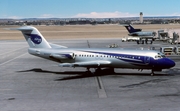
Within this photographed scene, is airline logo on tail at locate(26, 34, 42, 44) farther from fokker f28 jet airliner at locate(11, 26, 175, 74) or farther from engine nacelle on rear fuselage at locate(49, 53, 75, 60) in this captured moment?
engine nacelle on rear fuselage at locate(49, 53, 75, 60)

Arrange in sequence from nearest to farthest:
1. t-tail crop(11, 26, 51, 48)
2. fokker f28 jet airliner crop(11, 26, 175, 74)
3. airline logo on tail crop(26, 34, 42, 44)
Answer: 1. fokker f28 jet airliner crop(11, 26, 175, 74)
2. t-tail crop(11, 26, 51, 48)
3. airline logo on tail crop(26, 34, 42, 44)

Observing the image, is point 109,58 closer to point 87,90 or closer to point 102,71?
point 102,71

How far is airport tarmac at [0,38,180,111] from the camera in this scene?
920 inches

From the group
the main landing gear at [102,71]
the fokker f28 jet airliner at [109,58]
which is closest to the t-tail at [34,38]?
the fokker f28 jet airliner at [109,58]

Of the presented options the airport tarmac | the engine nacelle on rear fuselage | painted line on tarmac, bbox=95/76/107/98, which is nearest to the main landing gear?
the airport tarmac

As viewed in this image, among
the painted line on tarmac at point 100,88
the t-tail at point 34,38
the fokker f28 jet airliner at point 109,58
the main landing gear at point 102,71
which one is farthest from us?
the t-tail at point 34,38

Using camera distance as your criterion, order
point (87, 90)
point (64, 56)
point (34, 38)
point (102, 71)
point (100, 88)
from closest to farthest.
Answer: point (87, 90)
point (100, 88)
point (64, 56)
point (102, 71)
point (34, 38)

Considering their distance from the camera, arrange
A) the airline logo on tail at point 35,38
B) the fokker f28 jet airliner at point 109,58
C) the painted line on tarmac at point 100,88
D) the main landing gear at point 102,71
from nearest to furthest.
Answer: the painted line on tarmac at point 100,88 → the fokker f28 jet airliner at point 109,58 → the main landing gear at point 102,71 → the airline logo on tail at point 35,38

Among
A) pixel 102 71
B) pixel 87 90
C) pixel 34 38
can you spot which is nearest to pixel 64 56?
pixel 102 71

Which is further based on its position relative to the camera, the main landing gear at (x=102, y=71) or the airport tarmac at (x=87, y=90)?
the main landing gear at (x=102, y=71)

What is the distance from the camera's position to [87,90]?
29359mm

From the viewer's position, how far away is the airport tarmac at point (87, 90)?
23375 millimetres

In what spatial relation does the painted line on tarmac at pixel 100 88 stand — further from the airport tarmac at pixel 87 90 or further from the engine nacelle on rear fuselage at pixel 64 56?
the engine nacelle on rear fuselage at pixel 64 56

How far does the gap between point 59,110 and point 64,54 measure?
16981mm
